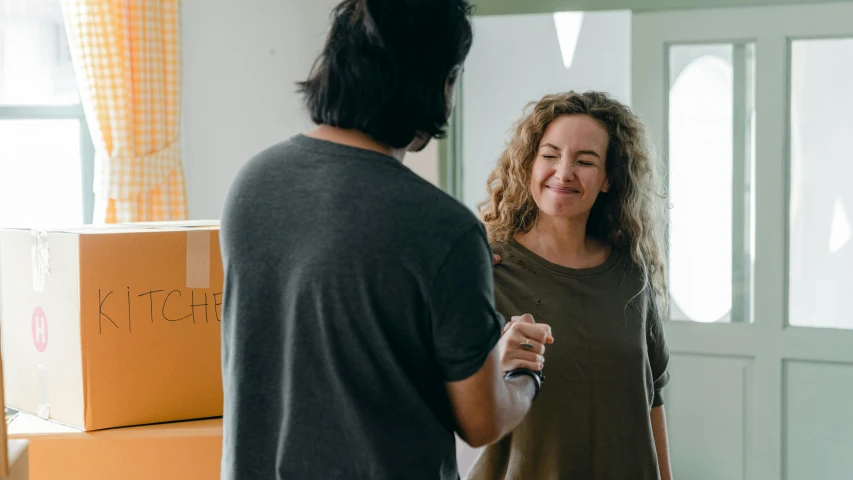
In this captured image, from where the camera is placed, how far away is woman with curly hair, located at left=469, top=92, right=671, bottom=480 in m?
1.44

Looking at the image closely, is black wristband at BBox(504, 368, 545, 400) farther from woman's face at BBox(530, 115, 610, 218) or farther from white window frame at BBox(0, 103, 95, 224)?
white window frame at BBox(0, 103, 95, 224)

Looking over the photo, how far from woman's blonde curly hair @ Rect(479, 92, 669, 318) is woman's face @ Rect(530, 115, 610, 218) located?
0.03 meters

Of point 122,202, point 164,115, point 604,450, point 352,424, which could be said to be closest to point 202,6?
point 164,115

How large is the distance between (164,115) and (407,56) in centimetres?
215

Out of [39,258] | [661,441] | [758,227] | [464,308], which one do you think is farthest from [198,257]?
[758,227]

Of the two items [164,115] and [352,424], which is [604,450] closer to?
[352,424]

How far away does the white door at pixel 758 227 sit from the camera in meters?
2.90

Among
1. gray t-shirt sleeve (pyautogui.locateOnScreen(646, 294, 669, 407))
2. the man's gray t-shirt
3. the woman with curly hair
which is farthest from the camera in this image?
gray t-shirt sleeve (pyautogui.locateOnScreen(646, 294, 669, 407))

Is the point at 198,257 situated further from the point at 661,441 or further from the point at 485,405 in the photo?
the point at 661,441

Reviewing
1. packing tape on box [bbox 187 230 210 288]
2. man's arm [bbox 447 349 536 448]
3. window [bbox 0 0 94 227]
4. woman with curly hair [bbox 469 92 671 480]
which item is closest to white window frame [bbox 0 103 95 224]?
window [bbox 0 0 94 227]

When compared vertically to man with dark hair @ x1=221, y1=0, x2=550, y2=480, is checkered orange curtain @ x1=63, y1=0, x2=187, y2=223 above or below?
above

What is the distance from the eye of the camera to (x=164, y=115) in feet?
9.48

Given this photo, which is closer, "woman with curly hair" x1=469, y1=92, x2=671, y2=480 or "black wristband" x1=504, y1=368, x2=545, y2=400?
"black wristband" x1=504, y1=368, x2=545, y2=400

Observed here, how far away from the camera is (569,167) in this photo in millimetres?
1509
